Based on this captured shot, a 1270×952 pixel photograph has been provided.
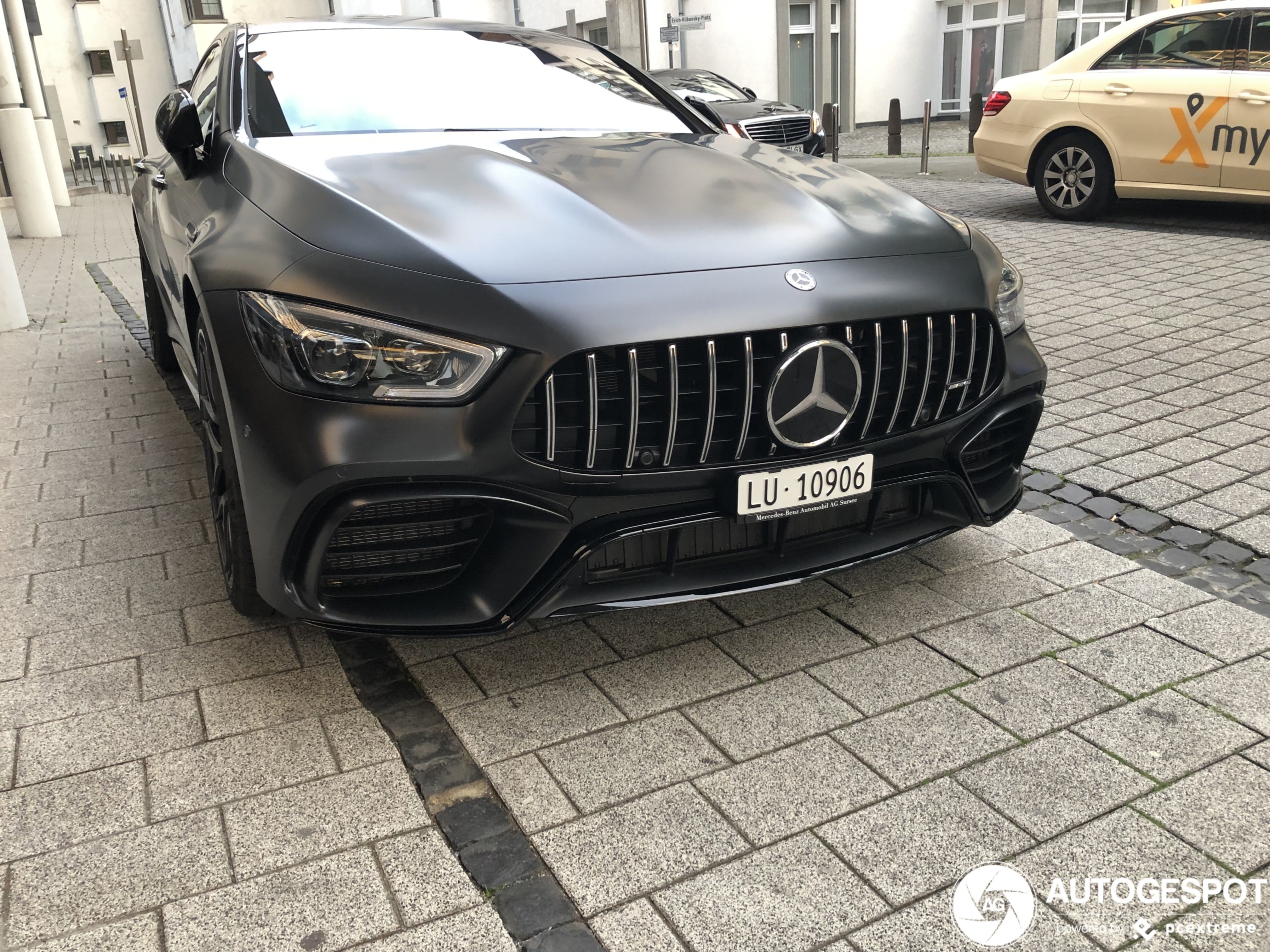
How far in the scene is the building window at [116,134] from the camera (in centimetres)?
4109

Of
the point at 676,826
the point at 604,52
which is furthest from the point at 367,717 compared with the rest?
the point at 604,52

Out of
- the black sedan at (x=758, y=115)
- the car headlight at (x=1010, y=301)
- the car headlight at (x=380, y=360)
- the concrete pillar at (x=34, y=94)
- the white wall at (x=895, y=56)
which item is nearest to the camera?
the car headlight at (x=380, y=360)

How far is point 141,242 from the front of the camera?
5207 mm

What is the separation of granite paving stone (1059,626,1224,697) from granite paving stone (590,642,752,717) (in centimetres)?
83

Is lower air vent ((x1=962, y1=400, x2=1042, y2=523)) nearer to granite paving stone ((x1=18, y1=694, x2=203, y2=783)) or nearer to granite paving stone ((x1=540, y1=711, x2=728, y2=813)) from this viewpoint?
granite paving stone ((x1=540, y1=711, x2=728, y2=813))

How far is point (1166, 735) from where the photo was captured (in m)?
2.36

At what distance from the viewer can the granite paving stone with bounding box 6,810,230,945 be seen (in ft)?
6.27

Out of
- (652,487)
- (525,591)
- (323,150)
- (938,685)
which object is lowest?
(938,685)

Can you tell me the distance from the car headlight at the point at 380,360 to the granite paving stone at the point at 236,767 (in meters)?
0.79

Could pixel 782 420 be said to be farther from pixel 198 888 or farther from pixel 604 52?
pixel 604 52

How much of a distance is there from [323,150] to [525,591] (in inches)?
53.8

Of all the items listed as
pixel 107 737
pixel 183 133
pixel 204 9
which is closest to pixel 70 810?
pixel 107 737

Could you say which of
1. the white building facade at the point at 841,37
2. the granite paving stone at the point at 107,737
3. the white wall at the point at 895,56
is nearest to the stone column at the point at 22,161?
the white building facade at the point at 841,37

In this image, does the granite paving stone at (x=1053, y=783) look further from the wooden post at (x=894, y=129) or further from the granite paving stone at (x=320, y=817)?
the wooden post at (x=894, y=129)
